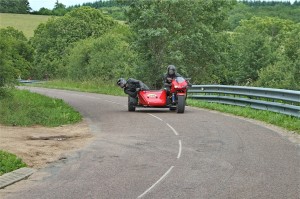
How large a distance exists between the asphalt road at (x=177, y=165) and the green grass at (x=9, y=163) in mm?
672

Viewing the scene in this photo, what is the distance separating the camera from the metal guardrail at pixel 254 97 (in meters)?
16.7

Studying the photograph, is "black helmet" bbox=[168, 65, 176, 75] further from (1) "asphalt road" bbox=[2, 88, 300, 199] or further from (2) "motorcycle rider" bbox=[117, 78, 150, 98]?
(1) "asphalt road" bbox=[2, 88, 300, 199]

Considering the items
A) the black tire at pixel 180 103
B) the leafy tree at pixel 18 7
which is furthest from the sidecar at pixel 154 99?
the leafy tree at pixel 18 7

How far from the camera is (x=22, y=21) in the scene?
117750mm

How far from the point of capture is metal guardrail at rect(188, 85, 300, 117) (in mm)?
16672

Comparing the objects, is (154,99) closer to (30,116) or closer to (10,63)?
(30,116)

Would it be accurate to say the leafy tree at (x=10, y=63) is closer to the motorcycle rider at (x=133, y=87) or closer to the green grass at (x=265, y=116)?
the motorcycle rider at (x=133, y=87)

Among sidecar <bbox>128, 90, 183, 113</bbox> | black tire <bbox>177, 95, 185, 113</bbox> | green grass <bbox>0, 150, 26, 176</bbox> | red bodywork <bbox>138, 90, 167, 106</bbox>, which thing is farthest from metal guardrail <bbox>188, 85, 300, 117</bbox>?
green grass <bbox>0, 150, 26, 176</bbox>

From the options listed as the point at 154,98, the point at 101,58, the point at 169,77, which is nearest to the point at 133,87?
the point at 154,98

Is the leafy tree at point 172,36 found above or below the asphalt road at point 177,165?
above

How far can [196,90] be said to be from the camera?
27.0 metres

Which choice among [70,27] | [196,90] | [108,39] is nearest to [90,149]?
[196,90]

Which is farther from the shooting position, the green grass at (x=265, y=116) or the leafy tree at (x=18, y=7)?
the leafy tree at (x=18, y=7)

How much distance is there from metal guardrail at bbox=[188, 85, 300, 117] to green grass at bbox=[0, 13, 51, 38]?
295ft
